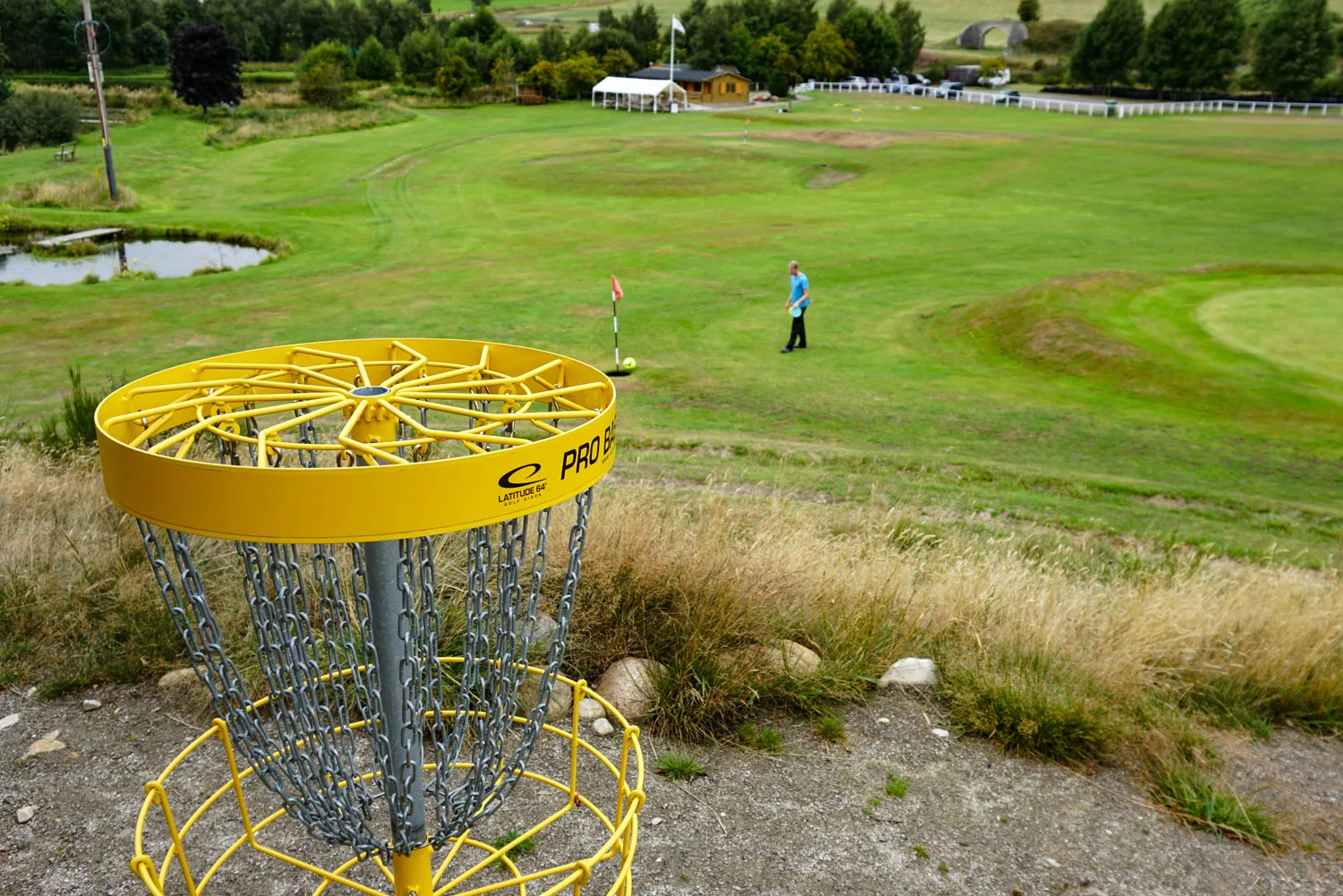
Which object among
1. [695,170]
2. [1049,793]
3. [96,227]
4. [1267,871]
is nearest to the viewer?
[1267,871]

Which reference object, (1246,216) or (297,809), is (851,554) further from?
(1246,216)

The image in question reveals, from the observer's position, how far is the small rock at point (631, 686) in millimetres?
5680

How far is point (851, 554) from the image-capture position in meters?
7.71

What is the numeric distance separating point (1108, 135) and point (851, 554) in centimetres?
5343

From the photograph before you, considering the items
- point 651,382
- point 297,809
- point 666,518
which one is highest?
point 297,809

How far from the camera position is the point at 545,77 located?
252 ft

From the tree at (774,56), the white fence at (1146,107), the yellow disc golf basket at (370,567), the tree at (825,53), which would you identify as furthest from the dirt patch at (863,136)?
the yellow disc golf basket at (370,567)

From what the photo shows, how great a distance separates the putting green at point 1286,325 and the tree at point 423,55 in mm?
71445

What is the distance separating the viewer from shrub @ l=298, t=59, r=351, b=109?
63.6m

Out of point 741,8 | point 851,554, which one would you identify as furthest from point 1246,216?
point 741,8

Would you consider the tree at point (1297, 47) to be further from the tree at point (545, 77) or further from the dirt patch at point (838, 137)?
the tree at point (545, 77)

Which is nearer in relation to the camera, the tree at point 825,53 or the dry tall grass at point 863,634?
the dry tall grass at point 863,634

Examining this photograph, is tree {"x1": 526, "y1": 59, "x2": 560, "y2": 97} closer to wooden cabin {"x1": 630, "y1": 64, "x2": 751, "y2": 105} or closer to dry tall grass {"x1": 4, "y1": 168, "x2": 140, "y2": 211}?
wooden cabin {"x1": 630, "y1": 64, "x2": 751, "y2": 105}

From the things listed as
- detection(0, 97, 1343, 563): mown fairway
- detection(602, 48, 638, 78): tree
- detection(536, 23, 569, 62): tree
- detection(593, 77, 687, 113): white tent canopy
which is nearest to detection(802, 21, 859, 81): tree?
detection(602, 48, 638, 78): tree
